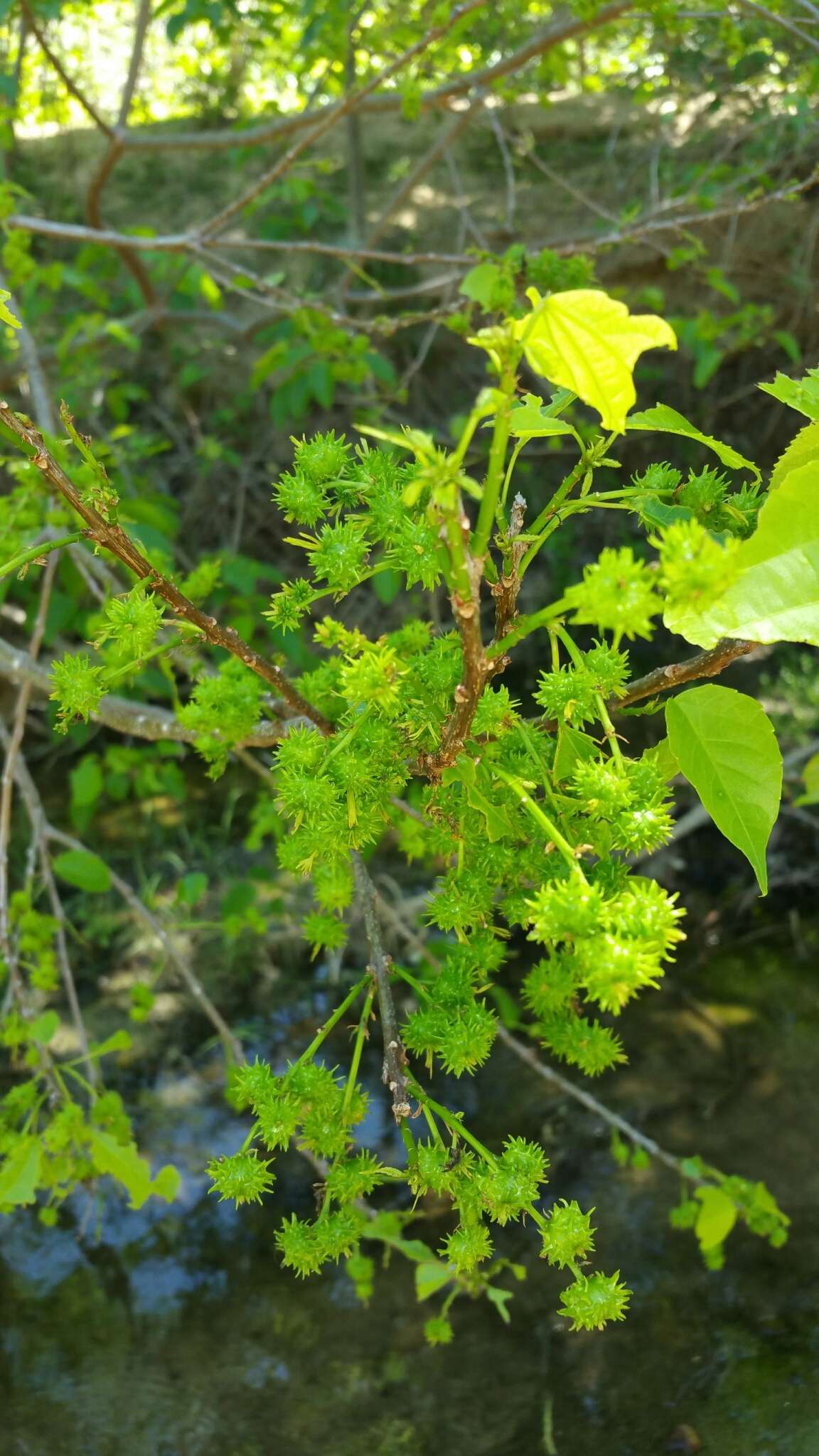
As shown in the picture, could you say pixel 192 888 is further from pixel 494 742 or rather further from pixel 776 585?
pixel 776 585

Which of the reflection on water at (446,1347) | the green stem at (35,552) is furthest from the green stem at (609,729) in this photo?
the reflection on water at (446,1347)

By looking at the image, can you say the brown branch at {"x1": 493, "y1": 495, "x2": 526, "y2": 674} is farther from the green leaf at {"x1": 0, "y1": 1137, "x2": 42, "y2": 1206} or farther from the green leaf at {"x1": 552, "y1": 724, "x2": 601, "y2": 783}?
the green leaf at {"x1": 0, "y1": 1137, "x2": 42, "y2": 1206}

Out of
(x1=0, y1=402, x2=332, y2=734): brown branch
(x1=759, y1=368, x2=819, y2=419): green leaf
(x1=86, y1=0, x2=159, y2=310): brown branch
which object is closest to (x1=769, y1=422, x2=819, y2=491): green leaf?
(x1=759, y1=368, x2=819, y2=419): green leaf

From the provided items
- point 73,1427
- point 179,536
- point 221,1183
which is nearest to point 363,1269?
point 73,1427

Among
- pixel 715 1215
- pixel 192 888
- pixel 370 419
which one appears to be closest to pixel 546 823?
pixel 715 1215

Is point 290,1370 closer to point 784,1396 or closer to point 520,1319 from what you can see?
point 520,1319

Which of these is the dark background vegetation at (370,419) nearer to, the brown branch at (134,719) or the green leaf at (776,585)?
the brown branch at (134,719)

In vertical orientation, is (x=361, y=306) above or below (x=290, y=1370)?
above
